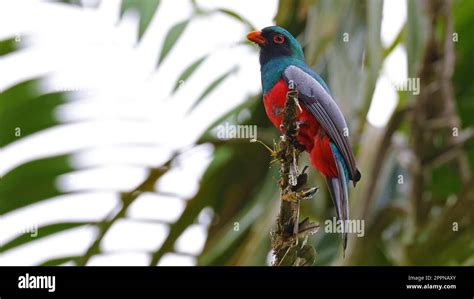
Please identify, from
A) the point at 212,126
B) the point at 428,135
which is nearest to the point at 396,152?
the point at 428,135

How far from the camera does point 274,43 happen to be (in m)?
3.37

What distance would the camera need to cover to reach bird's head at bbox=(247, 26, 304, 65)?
336 centimetres

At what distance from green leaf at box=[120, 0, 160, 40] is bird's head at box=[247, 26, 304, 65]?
0.47 m

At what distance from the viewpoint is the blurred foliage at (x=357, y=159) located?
11.3 ft

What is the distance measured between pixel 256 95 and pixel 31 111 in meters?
0.98

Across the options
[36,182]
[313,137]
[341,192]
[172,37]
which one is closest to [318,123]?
[313,137]

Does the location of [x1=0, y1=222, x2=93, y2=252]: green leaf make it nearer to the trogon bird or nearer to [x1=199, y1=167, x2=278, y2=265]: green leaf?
[x1=199, y1=167, x2=278, y2=265]: green leaf

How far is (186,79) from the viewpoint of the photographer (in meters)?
3.77

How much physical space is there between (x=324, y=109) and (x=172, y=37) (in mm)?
849

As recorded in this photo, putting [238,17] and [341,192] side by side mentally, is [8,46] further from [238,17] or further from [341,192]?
[341,192]

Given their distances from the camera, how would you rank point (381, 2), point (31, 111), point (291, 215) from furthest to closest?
1. point (31, 111)
2. point (381, 2)
3. point (291, 215)

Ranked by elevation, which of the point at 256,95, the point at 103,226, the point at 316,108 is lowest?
the point at 103,226

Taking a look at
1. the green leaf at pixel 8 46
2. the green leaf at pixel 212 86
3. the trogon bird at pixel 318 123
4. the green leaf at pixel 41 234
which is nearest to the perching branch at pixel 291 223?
the trogon bird at pixel 318 123

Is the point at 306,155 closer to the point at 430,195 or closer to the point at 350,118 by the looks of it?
the point at 350,118
